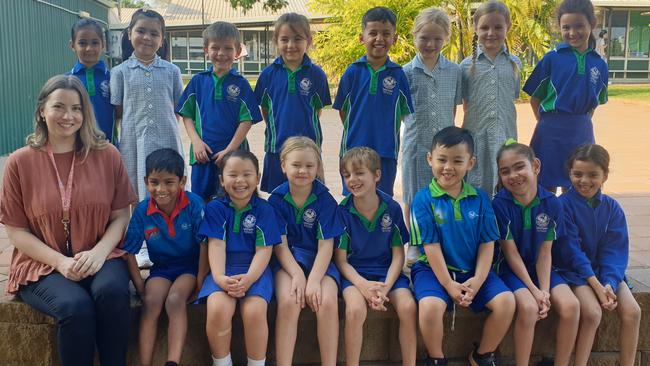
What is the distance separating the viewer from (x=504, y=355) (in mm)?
3529

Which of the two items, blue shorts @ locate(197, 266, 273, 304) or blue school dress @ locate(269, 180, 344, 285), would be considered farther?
blue school dress @ locate(269, 180, 344, 285)

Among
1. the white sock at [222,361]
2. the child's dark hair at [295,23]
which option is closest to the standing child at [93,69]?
the child's dark hair at [295,23]

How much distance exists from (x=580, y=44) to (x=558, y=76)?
24 centimetres

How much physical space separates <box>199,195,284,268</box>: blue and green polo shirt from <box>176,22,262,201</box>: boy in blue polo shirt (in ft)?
2.33

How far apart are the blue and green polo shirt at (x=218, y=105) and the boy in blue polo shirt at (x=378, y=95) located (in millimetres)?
638

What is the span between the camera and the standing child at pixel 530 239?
3.27 m

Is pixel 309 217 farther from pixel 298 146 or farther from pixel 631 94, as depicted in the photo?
pixel 631 94

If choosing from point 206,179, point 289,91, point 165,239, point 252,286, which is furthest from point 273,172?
point 252,286

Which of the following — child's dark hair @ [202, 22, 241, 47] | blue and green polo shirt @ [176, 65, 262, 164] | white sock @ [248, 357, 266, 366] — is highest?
child's dark hair @ [202, 22, 241, 47]

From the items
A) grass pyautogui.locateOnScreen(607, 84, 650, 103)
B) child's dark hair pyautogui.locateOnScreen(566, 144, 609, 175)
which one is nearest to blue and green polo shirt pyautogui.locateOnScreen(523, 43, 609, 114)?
child's dark hair pyautogui.locateOnScreen(566, 144, 609, 175)

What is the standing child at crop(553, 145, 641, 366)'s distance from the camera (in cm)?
332

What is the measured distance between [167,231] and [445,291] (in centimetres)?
145

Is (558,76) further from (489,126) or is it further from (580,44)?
(489,126)

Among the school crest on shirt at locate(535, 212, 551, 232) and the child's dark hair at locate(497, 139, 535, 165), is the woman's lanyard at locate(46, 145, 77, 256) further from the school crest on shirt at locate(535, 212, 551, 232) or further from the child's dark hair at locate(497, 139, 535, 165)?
the school crest on shirt at locate(535, 212, 551, 232)
